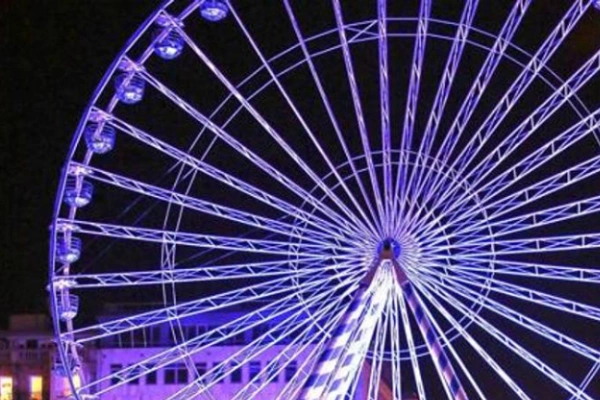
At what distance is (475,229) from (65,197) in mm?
10893

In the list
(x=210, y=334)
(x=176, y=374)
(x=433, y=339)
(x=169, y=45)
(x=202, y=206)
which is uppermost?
(x=169, y=45)

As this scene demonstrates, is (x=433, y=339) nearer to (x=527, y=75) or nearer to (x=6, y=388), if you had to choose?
(x=527, y=75)

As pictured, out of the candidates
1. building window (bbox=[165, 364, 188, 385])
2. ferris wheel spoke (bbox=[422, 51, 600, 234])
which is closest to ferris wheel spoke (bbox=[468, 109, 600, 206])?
ferris wheel spoke (bbox=[422, 51, 600, 234])

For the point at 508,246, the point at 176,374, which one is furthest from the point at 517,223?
the point at 176,374

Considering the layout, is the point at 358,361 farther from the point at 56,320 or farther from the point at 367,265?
the point at 56,320

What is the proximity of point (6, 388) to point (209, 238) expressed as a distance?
3860 centimetres

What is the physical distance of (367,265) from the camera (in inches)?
1219

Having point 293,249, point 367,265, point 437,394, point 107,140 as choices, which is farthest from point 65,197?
point 437,394

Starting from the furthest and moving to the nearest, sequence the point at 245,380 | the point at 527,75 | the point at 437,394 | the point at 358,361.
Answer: the point at 437,394, the point at 245,380, the point at 527,75, the point at 358,361

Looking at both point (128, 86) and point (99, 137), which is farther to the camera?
point (99, 137)

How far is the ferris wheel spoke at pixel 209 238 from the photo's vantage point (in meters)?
32.0

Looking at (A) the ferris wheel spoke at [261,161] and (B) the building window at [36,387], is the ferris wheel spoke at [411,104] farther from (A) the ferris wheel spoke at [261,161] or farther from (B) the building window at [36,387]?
(B) the building window at [36,387]

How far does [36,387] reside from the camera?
67.9 meters

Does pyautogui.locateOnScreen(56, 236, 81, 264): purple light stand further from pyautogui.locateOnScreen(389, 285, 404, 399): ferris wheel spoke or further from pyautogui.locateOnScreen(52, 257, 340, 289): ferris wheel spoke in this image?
pyautogui.locateOnScreen(389, 285, 404, 399): ferris wheel spoke
